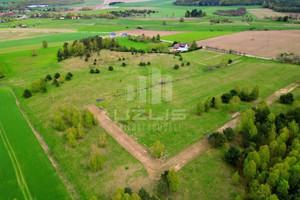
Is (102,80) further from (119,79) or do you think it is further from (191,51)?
(191,51)

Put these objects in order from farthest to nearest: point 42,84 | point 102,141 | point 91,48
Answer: point 91,48 → point 42,84 → point 102,141

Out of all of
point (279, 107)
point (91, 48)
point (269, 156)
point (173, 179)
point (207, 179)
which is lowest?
point (207, 179)

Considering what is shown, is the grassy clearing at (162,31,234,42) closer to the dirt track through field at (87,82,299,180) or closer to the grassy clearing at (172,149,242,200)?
the dirt track through field at (87,82,299,180)

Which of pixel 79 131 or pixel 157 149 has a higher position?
pixel 79 131

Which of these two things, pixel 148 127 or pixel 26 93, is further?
pixel 26 93

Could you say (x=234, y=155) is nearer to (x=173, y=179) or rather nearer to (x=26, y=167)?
(x=173, y=179)

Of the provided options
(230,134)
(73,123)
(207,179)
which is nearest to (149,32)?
(73,123)
